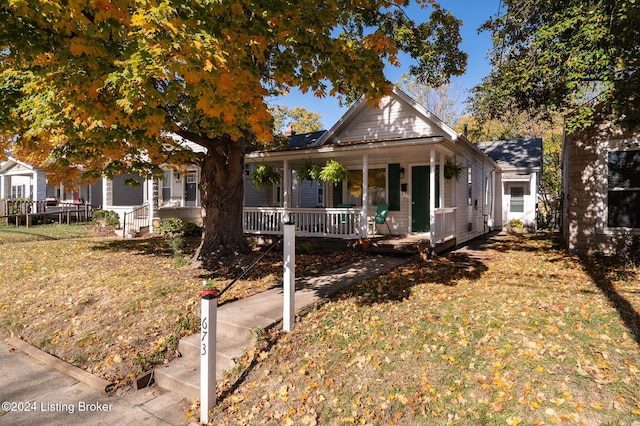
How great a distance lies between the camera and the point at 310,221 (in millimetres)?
11500

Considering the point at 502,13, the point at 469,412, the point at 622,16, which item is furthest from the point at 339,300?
the point at 502,13

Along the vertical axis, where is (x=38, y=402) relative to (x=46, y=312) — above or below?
below

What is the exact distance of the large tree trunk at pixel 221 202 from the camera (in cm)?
846

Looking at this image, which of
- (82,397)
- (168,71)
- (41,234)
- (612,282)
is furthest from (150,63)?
(41,234)

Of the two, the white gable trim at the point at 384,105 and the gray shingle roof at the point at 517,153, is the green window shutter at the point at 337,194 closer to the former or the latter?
the white gable trim at the point at 384,105

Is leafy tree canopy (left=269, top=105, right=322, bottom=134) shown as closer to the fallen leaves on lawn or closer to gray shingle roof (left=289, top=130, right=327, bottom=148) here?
gray shingle roof (left=289, top=130, right=327, bottom=148)

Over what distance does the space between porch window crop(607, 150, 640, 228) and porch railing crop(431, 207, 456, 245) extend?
3.88 metres

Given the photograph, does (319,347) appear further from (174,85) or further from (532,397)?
(174,85)

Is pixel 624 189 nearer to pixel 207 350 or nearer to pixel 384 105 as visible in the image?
pixel 384 105

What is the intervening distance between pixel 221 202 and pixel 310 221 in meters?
3.60

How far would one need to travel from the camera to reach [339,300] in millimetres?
5902

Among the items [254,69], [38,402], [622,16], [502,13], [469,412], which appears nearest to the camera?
[469,412]

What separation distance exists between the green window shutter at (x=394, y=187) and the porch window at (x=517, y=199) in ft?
32.9

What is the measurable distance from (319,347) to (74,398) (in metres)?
2.91
